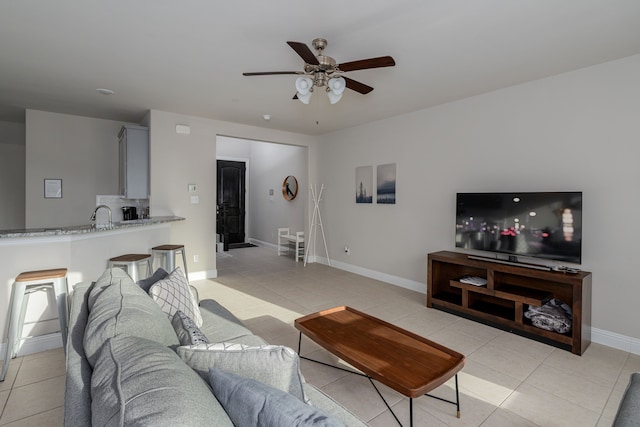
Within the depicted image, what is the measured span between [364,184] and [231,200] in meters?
4.44

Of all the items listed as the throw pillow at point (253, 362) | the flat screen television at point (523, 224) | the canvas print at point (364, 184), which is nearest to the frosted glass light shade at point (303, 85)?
the throw pillow at point (253, 362)

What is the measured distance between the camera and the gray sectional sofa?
0.73 m

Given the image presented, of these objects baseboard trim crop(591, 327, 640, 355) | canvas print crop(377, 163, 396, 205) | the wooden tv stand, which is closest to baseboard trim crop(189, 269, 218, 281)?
canvas print crop(377, 163, 396, 205)

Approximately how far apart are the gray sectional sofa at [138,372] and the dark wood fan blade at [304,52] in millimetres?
1740

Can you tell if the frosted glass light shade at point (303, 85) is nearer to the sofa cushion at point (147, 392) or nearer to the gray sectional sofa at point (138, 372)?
the gray sectional sofa at point (138, 372)

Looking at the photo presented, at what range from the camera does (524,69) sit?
3.04 m

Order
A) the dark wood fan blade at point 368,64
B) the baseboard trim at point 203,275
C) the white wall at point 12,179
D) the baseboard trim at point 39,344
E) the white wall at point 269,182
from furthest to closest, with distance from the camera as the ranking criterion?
the white wall at point 269,182, the white wall at point 12,179, the baseboard trim at point 203,275, the baseboard trim at point 39,344, the dark wood fan blade at point 368,64

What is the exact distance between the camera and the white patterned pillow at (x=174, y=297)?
1.84 metres

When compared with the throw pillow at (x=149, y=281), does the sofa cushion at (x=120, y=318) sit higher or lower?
higher

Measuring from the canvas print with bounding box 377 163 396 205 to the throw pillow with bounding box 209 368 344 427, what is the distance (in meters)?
4.19

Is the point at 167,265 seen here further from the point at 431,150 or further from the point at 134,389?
the point at 431,150

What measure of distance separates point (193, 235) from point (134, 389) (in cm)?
448

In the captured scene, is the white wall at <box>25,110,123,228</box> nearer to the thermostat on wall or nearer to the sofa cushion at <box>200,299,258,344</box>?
the thermostat on wall

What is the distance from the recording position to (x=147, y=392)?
0.77 m
